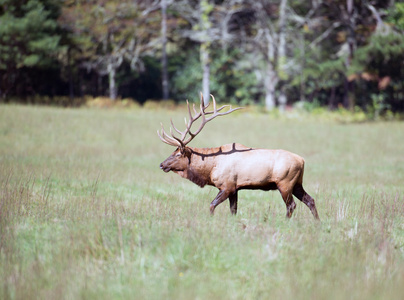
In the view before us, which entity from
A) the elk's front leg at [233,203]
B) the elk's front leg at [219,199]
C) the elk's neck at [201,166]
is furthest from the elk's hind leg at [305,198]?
the elk's neck at [201,166]

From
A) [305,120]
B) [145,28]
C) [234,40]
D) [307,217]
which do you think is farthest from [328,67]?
[307,217]

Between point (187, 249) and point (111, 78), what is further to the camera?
point (111, 78)

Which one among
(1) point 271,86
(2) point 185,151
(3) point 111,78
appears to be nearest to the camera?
(2) point 185,151

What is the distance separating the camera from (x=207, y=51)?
110 feet

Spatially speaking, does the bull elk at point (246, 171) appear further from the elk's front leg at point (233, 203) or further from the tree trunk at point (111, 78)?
the tree trunk at point (111, 78)

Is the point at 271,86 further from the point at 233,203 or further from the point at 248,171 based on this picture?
the point at 248,171

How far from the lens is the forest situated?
27.6 meters

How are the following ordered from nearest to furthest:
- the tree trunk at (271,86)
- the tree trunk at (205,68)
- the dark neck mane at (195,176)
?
the dark neck mane at (195,176) → the tree trunk at (271,86) → the tree trunk at (205,68)

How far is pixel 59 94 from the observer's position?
33250 millimetres

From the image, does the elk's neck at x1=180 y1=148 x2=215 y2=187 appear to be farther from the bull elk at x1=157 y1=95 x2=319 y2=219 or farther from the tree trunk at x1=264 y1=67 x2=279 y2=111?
the tree trunk at x1=264 y1=67 x2=279 y2=111

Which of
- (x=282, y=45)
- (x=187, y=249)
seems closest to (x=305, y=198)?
(x=187, y=249)

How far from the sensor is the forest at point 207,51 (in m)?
27.6

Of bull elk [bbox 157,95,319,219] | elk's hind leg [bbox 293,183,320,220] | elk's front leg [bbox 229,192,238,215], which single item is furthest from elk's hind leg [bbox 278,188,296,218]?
elk's front leg [bbox 229,192,238,215]

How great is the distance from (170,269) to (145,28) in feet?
98.6
